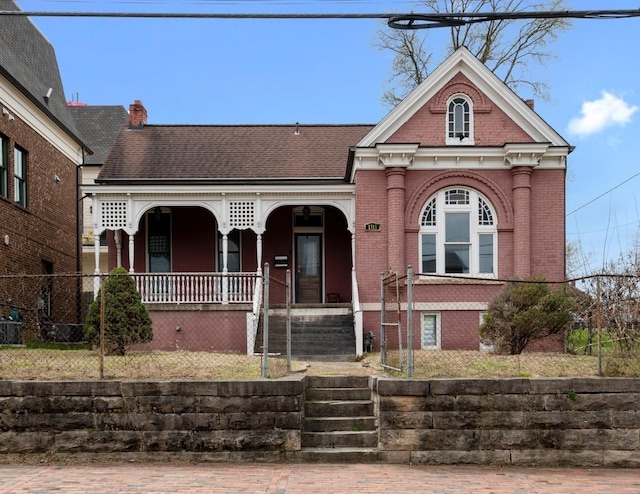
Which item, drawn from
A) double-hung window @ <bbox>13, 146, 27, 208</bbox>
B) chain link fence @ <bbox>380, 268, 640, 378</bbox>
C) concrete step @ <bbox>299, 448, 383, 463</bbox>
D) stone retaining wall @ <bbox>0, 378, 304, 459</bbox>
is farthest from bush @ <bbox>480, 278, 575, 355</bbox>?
double-hung window @ <bbox>13, 146, 27, 208</bbox>

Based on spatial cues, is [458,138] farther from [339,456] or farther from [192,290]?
[339,456]

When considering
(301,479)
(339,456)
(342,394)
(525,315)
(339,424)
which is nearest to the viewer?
(301,479)

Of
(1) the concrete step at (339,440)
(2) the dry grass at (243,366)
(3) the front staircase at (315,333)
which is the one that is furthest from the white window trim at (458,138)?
(1) the concrete step at (339,440)

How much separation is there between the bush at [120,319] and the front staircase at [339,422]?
4273mm

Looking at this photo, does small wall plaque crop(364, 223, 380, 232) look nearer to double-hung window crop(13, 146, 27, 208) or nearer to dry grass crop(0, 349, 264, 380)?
dry grass crop(0, 349, 264, 380)

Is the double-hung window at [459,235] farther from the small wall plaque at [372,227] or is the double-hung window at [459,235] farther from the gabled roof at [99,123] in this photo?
the gabled roof at [99,123]

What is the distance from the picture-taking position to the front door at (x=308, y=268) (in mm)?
20234

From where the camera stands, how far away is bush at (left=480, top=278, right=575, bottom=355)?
513 inches

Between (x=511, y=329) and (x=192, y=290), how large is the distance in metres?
7.67

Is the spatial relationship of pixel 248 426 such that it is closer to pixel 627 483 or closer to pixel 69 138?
pixel 627 483

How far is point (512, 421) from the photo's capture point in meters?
9.22

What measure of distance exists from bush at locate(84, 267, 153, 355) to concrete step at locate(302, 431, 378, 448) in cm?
500

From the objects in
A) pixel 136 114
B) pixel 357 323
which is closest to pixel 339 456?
pixel 357 323

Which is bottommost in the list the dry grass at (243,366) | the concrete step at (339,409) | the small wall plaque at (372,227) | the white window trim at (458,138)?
the concrete step at (339,409)
